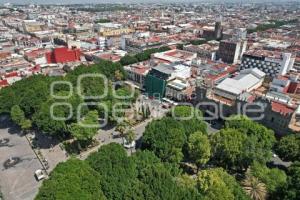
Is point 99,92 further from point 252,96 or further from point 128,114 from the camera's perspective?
point 252,96

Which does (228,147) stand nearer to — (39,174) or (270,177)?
(270,177)

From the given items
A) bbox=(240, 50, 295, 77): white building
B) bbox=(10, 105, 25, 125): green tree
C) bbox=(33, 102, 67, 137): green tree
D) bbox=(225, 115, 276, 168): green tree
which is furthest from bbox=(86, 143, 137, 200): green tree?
bbox=(240, 50, 295, 77): white building

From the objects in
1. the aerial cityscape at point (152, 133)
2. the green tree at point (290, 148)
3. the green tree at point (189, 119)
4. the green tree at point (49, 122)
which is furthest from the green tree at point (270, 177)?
the green tree at point (49, 122)

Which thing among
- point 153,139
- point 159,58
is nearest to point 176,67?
point 159,58

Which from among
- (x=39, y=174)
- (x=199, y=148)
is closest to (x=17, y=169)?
(x=39, y=174)

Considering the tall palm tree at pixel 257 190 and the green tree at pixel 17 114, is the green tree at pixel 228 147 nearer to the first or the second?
the tall palm tree at pixel 257 190

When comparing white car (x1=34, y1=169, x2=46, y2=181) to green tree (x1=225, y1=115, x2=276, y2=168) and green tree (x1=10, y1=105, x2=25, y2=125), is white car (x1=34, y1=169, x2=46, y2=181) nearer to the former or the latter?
green tree (x1=10, y1=105, x2=25, y2=125)

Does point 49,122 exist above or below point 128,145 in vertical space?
above
